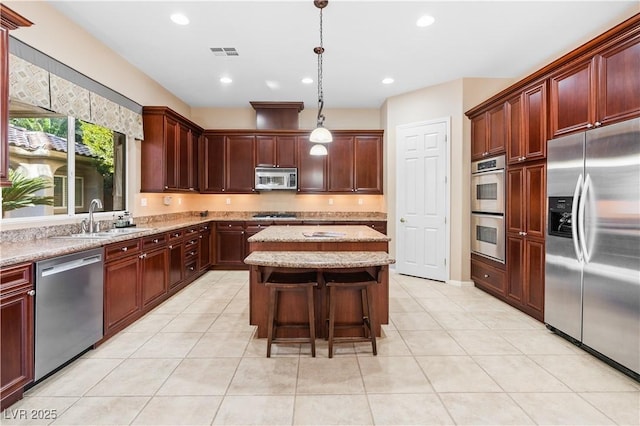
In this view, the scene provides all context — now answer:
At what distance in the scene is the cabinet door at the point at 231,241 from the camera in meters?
5.75

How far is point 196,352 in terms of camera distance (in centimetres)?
273

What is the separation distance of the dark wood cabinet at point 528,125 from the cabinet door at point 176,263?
13.8ft

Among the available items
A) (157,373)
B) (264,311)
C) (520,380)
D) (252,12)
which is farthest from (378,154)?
(157,373)

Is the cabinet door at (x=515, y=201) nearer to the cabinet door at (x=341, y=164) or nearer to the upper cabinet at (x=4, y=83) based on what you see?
the cabinet door at (x=341, y=164)

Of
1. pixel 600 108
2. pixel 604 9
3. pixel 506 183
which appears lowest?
pixel 506 183

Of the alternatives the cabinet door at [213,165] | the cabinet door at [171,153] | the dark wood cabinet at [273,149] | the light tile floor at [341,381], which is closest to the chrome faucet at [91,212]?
the light tile floor at [341,381]

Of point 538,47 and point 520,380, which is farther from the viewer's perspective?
point 538,47

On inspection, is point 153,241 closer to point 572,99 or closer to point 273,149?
point 273,149

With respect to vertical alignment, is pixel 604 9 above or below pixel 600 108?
above

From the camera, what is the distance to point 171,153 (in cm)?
473

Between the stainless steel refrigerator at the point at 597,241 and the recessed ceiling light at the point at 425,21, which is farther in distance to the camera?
the recessed ceiling light at the point at 425,21

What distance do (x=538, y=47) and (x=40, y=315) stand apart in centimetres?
530

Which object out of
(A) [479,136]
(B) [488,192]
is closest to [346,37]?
(A) [479,136]

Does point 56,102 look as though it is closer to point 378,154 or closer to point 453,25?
point 453,25
